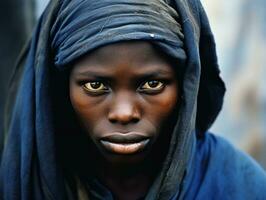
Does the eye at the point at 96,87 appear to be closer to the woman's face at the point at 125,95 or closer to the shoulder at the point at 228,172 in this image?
the woman's face at the point at 125,95

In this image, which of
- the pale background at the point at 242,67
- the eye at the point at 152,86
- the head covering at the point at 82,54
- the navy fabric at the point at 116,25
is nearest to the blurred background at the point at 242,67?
the pale background at the point at 242,67

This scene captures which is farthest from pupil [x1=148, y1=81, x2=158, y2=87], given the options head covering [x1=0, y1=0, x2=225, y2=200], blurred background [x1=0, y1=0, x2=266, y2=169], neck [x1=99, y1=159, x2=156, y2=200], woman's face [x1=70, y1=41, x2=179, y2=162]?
blurred background [x1=0, y1=0, x2=266, y2=169]

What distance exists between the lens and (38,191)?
9.38ft

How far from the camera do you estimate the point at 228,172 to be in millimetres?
2932

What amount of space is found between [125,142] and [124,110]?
0.11 metres

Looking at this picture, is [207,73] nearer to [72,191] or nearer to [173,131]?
[173,131]

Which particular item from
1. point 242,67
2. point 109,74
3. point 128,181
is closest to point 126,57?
point 109,74

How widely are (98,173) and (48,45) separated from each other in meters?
0.51

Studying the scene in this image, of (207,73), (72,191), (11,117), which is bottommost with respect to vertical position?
(72,191)

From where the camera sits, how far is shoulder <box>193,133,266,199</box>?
2893 mm

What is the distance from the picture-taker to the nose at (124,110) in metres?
2.54

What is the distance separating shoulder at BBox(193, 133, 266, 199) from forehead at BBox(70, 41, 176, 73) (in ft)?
1.72

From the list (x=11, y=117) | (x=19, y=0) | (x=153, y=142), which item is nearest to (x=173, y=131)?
(x=153, y=142)

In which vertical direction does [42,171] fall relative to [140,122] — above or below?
below
